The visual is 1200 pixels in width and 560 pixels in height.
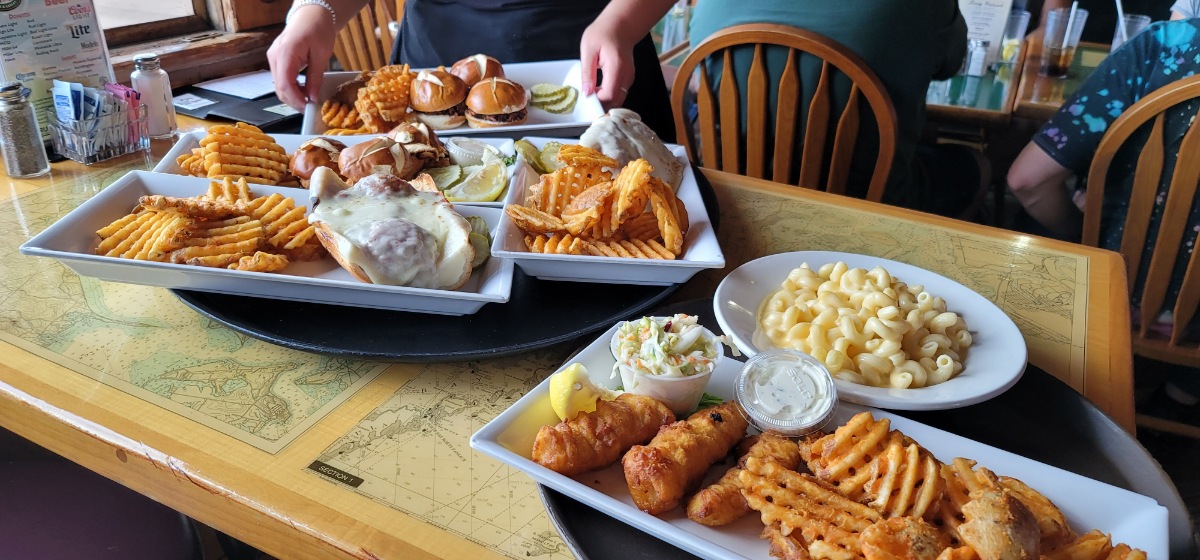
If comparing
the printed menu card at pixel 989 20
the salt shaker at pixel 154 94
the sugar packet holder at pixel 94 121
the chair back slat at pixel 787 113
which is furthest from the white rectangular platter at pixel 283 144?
the printed menu card at pixel 989 20

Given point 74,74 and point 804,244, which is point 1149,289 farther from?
point 74,74

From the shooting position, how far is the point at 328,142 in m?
1.60

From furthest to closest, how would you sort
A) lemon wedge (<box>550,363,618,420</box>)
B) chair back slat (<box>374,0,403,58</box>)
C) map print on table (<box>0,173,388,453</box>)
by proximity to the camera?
chair back slat (<box>374,0,403,58</box>) → map print on table (<box>0,173,388,453</box>) → lemon wedge (<box>550,363,618,420</box>)

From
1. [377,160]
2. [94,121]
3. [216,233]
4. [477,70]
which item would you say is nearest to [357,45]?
[477,70]

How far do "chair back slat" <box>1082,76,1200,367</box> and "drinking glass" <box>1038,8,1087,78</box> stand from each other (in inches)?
32.4

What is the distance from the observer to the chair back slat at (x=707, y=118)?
224 centimetres

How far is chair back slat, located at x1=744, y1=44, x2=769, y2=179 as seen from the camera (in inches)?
82.4

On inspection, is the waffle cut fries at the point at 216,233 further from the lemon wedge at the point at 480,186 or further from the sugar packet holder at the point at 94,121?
the sugar packet holder at the point at 94,121

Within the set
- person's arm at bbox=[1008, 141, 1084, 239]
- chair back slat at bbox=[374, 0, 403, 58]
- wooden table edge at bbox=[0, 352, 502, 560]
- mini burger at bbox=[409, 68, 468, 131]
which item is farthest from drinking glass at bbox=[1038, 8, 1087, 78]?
wooden table edge at bbox=[0, 352, 502, 560]

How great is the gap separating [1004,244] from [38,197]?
1918 mm

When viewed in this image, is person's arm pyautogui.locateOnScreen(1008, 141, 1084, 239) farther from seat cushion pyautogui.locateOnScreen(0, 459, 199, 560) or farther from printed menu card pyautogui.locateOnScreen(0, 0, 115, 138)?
printed menu card pyautogui.locateOnScreen(0, 0, 115, 138)

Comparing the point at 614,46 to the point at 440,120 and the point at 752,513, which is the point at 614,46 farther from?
the point at 752,513

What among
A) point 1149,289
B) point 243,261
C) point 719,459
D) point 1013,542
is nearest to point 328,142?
point 243,261

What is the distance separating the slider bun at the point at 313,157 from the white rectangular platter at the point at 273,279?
12.2 inches
